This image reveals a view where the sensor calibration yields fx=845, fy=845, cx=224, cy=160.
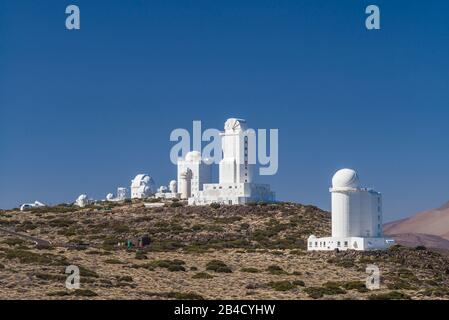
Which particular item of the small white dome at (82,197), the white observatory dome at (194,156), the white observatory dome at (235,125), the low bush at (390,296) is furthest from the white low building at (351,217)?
the small white dome at (82,197)

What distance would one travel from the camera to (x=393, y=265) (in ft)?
202

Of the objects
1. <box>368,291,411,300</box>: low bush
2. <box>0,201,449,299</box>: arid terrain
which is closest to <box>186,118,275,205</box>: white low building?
<box>0,201,449,299</box>: arid terrain

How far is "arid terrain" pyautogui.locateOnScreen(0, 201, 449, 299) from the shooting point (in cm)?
4697

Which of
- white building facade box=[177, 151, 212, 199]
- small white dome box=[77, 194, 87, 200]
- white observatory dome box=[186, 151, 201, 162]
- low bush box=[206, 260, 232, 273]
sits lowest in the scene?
low bush box=[206, 260, 232, 273]

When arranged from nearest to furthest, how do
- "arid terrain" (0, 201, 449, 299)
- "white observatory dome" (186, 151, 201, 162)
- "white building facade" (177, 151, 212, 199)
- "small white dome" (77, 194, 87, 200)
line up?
"arid terrain" (0, 201, 449, 299) < "white building facade" (177, 151, 212, 199) < "white observatory dome" (186, 151, 201, 162) < "small white dome" (77, 194, 87, 200)

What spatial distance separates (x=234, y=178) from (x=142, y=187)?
24690 millimetres

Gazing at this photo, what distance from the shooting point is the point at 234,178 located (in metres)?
94.4

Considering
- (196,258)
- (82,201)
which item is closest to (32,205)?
(82,201)

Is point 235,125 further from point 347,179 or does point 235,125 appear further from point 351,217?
point 351,217

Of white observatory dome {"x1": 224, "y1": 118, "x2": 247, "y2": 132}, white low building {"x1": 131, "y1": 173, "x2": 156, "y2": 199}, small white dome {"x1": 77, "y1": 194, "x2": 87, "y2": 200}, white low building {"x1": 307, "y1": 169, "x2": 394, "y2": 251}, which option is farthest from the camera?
white low building {"x1": 131, "y1": 173, "x2": 156, "y2": 199}

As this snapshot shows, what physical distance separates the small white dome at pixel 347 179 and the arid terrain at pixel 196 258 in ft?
18.4

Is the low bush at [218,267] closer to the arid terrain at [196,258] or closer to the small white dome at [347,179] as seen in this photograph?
the arid terrain at [196,258]

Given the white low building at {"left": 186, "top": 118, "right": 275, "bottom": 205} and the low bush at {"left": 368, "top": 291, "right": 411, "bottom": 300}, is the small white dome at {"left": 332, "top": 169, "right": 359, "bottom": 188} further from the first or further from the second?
the white low building at {"left": 186, "top": 118, "right": 275, "bottom": 205}
